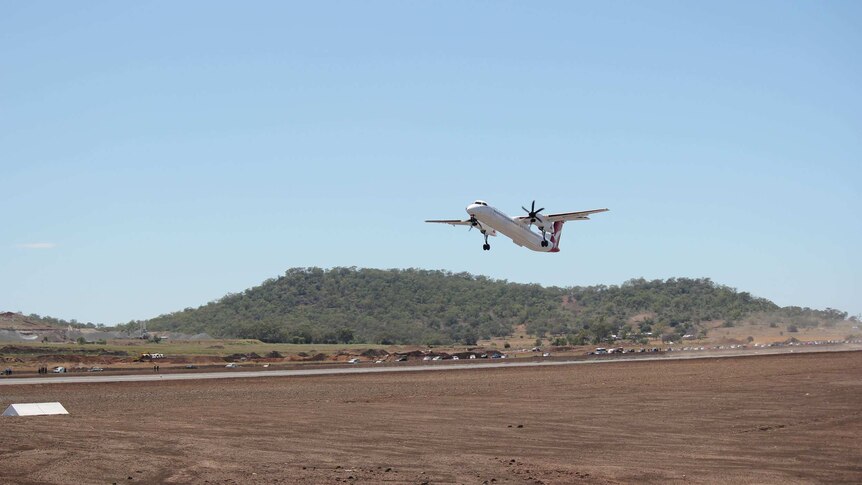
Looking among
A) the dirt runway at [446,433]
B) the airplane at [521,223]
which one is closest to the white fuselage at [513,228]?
the airplane at [521,223]

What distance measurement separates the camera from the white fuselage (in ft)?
221

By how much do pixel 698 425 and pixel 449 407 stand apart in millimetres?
13692

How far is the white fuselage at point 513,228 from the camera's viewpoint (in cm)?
6725

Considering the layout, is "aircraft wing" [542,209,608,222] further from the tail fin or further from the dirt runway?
the dirt runway

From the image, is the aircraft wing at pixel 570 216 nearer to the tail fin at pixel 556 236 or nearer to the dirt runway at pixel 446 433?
the tail fin at pixel 556 236

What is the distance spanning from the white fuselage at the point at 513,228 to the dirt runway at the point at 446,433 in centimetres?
1447

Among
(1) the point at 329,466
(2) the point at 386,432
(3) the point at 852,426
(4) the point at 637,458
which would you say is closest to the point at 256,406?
(2) the point at 386,432

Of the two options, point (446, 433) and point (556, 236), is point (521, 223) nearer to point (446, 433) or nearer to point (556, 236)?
point (556, 236)

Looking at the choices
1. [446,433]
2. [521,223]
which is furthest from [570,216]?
[446,433]

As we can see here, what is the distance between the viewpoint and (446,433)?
34.5 metres

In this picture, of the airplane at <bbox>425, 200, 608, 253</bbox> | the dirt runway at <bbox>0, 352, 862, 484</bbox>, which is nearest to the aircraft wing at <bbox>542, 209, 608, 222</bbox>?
the airplane at <bbox>425, 200, 608, 253</bbox>

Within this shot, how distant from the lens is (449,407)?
1786 inches

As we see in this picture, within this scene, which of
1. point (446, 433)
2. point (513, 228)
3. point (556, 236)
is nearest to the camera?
point (446, 433)

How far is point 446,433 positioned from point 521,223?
41.2 metres
